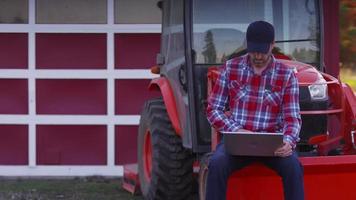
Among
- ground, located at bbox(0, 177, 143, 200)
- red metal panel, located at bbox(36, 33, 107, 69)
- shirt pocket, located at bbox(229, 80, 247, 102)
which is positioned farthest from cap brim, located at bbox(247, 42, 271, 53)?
red metal panel, located at bbox(36, 33, 107, 69)

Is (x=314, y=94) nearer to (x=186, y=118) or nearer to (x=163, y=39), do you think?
(x=186, y=118)

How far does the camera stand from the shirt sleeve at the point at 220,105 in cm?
566

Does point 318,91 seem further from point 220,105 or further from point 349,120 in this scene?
point 220,105

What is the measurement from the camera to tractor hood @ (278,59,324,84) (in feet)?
19.9

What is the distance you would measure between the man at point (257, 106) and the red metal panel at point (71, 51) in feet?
12.5

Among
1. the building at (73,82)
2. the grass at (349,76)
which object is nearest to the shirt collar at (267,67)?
the building at (73,82)

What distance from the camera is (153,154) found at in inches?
279

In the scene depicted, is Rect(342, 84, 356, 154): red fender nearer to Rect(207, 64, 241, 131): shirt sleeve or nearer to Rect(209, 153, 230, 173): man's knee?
Rect(207, 64, 241, 131): shirt sleeve

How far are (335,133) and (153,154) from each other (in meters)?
1.52

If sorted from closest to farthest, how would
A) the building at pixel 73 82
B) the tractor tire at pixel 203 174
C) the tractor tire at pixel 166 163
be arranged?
the tractor tire at pixel 203 174
the tractor tire at pixel 166 163
the building at pixel 73 82

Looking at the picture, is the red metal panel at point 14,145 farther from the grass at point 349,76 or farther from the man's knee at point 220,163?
the grass at point 349,76

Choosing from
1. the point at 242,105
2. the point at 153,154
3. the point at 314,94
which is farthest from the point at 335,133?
the point at 153,154

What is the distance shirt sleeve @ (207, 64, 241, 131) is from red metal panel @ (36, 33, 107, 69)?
383cm

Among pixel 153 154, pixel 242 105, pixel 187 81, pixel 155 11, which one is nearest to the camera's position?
pixel 242 105
